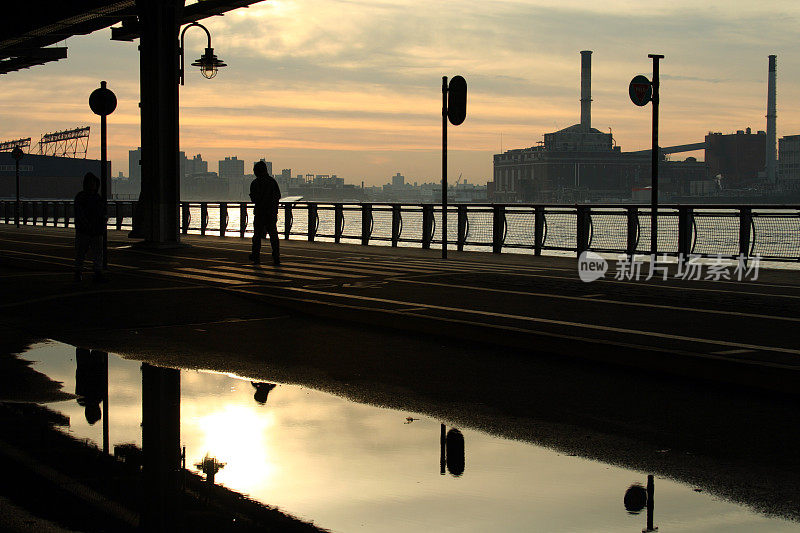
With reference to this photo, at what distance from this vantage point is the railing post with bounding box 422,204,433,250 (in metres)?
27.5

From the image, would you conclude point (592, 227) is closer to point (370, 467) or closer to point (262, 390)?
point (262, 390)

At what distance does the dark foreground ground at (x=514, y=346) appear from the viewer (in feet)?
19.7

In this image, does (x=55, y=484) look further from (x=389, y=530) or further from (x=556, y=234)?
(x=556, y=234)

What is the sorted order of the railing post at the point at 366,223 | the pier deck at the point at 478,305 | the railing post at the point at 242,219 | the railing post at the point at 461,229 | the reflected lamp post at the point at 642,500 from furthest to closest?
the railing post at the point at 242,219, the railing post at the point at 366,223, the railing post at the point at 461,229, the pier deck at the point at 478,305, the reflected lamp post at the point at 642,500

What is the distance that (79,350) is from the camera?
925cm

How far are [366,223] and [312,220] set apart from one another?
2.89 meters

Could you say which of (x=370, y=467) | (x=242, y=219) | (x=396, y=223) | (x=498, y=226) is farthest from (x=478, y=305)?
(x=242, y=219)

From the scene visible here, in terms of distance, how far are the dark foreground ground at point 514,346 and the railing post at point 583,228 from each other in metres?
6.19

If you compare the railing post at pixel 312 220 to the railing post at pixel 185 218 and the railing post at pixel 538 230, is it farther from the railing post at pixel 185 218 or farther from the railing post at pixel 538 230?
the railing post at pixel 185 218

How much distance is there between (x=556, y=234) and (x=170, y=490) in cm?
2033

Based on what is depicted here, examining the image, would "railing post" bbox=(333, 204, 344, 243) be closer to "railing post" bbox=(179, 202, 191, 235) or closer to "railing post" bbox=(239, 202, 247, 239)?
"railing post" bbox=(239, 202, 247, 239)

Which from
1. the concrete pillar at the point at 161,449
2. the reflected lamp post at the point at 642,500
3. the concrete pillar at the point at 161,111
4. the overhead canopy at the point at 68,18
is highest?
the overhead canopy at the point at 68,18

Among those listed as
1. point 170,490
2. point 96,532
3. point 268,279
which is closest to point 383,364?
point 170,490

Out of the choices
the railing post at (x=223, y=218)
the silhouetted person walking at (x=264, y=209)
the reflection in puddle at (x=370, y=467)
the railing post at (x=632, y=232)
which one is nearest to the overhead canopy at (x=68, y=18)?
the silhouetted person walking at (x=264, y=209)
